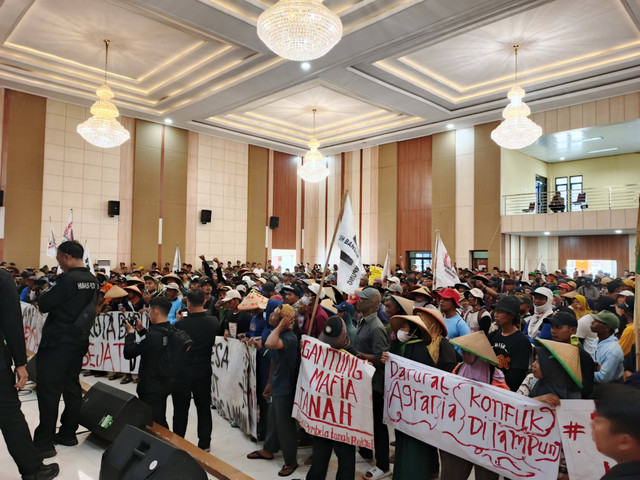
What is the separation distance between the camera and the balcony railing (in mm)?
16920

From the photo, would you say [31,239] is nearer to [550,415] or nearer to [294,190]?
[294,190]

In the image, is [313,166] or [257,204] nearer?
[313,166]

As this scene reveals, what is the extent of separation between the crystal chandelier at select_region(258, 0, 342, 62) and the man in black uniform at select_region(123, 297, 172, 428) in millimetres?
6297

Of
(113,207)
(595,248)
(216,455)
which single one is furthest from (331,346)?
(595,248)

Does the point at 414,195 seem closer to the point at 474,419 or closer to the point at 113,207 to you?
the point at 113,207

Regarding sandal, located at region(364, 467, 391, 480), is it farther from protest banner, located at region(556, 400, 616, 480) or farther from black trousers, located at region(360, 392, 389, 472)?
protest banner, located at region(556, 400, 616, 480)

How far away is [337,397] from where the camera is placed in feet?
12.4

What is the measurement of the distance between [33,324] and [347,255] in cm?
628

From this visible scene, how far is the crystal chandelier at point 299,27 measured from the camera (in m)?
8.12

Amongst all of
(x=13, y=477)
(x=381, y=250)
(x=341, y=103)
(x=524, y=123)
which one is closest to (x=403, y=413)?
(x=13, y=477)

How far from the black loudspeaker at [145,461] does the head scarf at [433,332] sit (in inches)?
86.1

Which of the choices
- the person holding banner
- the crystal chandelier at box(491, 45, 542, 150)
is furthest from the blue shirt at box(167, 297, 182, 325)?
the crystal chandelier at box(491, 45, 542, 150)

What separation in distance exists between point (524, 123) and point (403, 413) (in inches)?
442

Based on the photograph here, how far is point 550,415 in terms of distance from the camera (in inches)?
119
